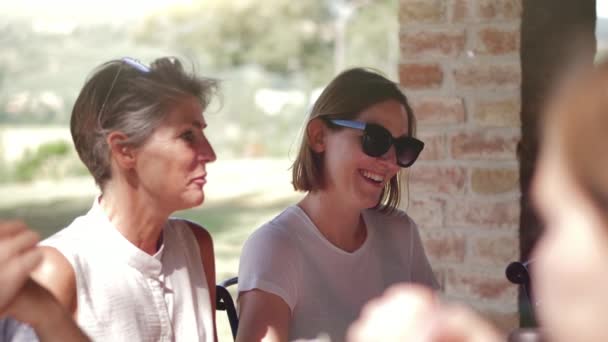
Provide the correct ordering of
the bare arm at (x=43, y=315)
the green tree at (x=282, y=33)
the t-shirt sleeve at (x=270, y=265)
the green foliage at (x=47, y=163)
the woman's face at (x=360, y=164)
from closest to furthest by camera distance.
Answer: the bare arm at (x=43, y=315)
the t-shirt sleeve at (x=270, y=265)
the woman's face at (x=360, y=164)
the green foliage at (x=47, y=163)
the green tree at (x=282, y=33)

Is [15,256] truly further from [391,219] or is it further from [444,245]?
[444,245]

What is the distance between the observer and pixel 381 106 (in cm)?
243

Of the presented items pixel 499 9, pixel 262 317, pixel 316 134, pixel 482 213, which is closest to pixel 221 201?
pixel 482 213

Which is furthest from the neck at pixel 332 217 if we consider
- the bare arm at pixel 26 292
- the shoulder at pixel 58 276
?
the bare arm at pixel 26 292

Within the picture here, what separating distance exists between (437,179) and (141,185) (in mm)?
1337

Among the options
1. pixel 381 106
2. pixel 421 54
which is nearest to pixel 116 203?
pixel 381 106

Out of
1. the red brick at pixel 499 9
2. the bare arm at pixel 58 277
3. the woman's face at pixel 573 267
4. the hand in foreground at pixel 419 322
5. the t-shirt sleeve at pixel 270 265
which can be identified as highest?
the red brick at pixel 499 9

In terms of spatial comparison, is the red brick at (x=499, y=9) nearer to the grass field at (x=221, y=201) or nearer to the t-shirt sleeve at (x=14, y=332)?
the t-shirt sleeve at (x=14, y=332)

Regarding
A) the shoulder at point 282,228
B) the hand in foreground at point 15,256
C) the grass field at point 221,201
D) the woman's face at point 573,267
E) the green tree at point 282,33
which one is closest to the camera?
the woman's face at point 573,267

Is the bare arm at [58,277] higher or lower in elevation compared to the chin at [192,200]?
lower

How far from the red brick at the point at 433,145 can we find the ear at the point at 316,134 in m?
0.63

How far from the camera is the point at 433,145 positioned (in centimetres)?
298

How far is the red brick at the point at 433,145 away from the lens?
9.76 ft

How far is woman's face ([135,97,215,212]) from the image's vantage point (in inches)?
77.7
